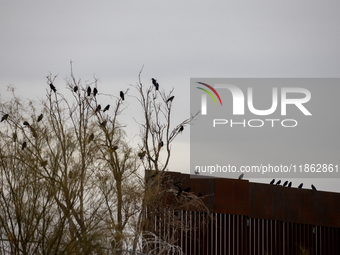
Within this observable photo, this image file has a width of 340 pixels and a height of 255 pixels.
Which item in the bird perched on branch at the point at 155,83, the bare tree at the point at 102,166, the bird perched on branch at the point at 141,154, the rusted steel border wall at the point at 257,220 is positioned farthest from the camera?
the bird perched on branch at the point at 155,83

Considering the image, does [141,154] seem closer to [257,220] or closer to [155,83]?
[155,83]

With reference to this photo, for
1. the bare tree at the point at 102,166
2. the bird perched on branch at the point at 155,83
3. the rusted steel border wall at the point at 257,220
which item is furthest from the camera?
the bird perched on branch at the point at 155,83

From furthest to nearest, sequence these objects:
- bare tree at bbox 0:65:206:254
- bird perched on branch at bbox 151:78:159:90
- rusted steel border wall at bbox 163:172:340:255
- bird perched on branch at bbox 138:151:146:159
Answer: bird perched on branch at bbox 151:78:159:90, rusted steel border wall at bbox 163:172:340:255, bird perched on branch at bbox 138:151:146:159, bare tree at bbox 0:65:206:254

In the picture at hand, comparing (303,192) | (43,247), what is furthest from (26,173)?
(303,192)

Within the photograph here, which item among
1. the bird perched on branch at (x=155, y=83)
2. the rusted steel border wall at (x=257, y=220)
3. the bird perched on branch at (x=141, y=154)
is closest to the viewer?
the bird perched on branch at (x=141, y=154)

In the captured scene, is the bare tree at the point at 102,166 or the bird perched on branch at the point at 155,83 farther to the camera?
the bird perched on branch at the point at 155,83

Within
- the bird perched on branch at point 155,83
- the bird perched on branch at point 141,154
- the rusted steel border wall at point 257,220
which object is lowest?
the rusted steel border wall at point 257,220

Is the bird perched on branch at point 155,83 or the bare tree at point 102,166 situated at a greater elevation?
the bird perched on branch at point 155,83

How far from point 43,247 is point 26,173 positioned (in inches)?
45.9

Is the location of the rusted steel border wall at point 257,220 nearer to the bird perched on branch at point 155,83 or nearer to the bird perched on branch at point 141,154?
the bird perched on branch at point 141,154

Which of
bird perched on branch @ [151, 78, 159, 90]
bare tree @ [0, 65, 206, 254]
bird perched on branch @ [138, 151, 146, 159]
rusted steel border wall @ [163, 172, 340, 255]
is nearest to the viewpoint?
bare tree @ [0, 65, 206, 254]

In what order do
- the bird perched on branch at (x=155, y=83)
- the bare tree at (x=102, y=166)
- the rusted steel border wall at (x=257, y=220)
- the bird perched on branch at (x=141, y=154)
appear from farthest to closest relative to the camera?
the bird perched on branch at (x=155, y=83) → the rusted steel border wall at (x=257, y=220) → the bird perched on branch at (x=141, y=154) → the bare tree at (x=102, y=166)

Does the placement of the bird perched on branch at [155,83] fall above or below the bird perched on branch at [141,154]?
above

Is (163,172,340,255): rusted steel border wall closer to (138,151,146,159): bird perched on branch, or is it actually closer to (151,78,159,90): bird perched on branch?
(138,151,146,159): bird perched on branch
